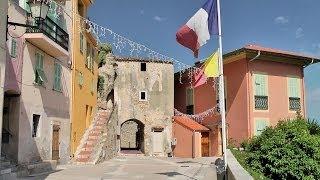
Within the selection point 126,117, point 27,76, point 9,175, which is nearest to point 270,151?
point 9,175

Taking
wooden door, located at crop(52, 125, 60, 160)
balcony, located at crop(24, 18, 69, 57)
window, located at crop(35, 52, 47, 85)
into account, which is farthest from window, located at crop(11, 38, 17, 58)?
wooden door, located at crop(52, 125, 60, 160)

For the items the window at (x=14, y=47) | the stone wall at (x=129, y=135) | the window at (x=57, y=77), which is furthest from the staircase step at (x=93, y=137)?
the stone wall at (x=129, y=135)

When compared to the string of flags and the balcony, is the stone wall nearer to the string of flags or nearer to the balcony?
the string of flags

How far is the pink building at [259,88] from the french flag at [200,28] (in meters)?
12.6

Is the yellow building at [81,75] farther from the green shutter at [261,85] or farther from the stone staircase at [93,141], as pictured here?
the green shutter at [261,85]

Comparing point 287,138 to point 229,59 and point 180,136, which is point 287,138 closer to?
point 229,59

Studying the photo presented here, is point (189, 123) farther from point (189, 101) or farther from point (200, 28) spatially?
point (200, 28)

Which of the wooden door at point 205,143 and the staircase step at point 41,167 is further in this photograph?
the wooden door at point 205,143

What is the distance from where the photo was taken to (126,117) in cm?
3362

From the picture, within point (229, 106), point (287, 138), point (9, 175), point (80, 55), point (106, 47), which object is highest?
point (106, 47)

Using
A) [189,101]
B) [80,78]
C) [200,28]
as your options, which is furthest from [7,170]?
[189,101]

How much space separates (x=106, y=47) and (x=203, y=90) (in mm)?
8449

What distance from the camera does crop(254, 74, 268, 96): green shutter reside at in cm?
2711

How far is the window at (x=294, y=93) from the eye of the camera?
28.5m
